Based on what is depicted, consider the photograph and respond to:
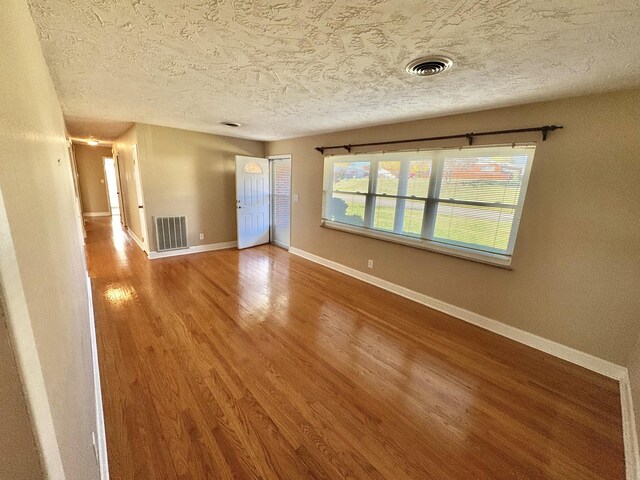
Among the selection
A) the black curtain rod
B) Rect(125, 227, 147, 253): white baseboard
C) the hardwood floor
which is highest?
the black curtain rod

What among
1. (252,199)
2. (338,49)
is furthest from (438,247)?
(252,199)

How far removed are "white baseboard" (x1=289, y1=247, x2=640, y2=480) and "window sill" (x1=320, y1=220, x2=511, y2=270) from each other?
59 cm

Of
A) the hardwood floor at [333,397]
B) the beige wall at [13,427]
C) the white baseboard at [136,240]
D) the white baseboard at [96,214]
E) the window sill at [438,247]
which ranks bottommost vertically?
the hardwood floor at [333,397]

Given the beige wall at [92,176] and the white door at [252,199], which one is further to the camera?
the beige wall at [92,176]

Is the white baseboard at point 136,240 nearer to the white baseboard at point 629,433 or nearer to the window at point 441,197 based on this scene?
the window at point 441,197

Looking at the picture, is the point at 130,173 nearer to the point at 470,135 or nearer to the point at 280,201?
the point at 280,201

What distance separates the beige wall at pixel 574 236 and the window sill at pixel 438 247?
89 millimetres

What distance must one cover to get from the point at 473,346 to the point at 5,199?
2905 millimetres

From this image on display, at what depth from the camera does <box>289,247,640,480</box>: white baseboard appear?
1.42m

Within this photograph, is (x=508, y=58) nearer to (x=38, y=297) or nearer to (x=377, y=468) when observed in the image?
(x=38, y=297)

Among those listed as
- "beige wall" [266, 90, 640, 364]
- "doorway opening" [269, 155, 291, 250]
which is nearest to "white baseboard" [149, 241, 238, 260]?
"doorway opening" [269, 155, 291, 250]

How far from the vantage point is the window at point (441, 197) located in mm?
2393

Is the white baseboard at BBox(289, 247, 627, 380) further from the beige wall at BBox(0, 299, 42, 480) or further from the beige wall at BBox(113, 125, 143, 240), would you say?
the beige wall at BBox(113, 125, 143, 240)

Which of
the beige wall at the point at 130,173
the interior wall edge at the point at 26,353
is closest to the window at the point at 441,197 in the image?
the interior wall edge at the point at 26,353
